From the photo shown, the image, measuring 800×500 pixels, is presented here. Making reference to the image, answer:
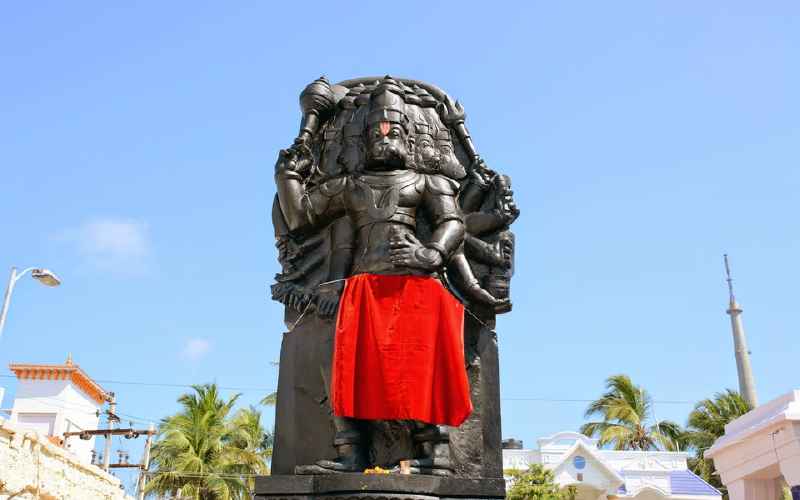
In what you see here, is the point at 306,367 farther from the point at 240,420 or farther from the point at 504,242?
the point at 240,420

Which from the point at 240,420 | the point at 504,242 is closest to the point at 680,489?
the point at 240,420

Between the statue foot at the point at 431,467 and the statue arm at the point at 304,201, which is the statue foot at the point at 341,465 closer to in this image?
the statue foot at the point at 431,467

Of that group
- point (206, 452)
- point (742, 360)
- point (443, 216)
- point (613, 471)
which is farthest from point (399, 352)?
point (742, 360)

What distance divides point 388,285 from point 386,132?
1316 mm

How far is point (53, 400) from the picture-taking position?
3244 cm

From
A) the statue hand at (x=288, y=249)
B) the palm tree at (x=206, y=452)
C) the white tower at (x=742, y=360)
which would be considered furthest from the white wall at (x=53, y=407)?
the white tower at (x=742, y=360)

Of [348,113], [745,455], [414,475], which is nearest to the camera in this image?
[414,475]

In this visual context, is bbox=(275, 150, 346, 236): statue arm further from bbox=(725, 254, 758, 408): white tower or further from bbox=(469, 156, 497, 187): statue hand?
bbox=(725, 254, 758, 408): white tower

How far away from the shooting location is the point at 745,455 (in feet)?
46.8

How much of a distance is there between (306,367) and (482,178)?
2175 millimetres

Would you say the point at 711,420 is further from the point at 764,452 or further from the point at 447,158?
the point at 447,158

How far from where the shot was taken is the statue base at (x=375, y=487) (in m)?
4.63

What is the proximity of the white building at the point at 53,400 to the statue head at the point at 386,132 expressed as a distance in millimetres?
29448

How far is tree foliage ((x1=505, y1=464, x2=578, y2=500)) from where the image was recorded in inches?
713
